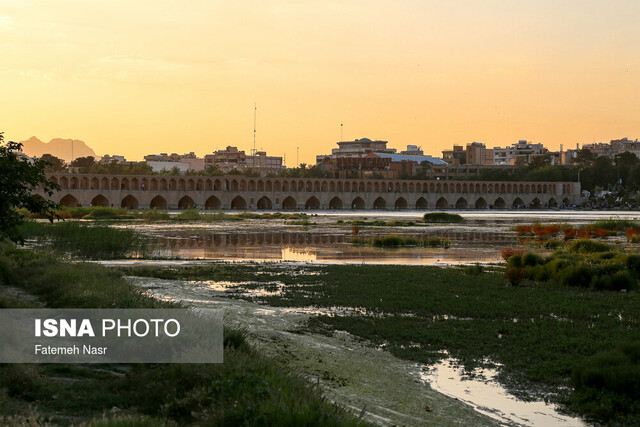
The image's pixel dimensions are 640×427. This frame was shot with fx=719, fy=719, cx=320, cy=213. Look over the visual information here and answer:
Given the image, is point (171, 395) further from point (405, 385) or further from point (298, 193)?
point (298, 193)

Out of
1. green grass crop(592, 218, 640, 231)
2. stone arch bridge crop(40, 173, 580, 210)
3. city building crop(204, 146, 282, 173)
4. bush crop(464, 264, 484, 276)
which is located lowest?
bush crop(464, 264, 484, 276)

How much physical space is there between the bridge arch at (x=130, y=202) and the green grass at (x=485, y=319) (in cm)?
7158

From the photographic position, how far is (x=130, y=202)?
86.8m

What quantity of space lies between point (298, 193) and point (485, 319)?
85450mm

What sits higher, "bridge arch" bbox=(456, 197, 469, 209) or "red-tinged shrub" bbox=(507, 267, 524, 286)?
"bridge arch" bbox=(456, 197, 469, 209)

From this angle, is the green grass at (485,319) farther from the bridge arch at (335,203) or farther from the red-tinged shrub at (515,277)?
the bridge arch at (335,203)

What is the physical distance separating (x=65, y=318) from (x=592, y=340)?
6.63 m

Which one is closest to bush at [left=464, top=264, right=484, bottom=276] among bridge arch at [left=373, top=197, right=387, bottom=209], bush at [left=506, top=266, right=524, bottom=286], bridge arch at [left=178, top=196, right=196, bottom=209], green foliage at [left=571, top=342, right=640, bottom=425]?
bush at [left=506, top=266, right=524, bottom=286]

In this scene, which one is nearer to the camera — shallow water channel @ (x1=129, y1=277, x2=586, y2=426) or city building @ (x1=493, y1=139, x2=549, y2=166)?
shallow water channel @ (x1=129, y1=277, x2=586, y2=426)

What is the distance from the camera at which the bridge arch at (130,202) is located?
282ft

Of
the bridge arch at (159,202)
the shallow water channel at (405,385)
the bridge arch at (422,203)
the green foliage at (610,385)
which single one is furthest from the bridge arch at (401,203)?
the green foliage at (610,385)

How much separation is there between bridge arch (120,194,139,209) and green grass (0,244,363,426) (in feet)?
266

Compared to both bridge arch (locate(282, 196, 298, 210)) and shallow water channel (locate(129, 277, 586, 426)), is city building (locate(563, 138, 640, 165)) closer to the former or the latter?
bridge arch (locate(282, 196, 298, 210))

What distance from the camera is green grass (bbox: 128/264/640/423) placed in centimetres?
825
